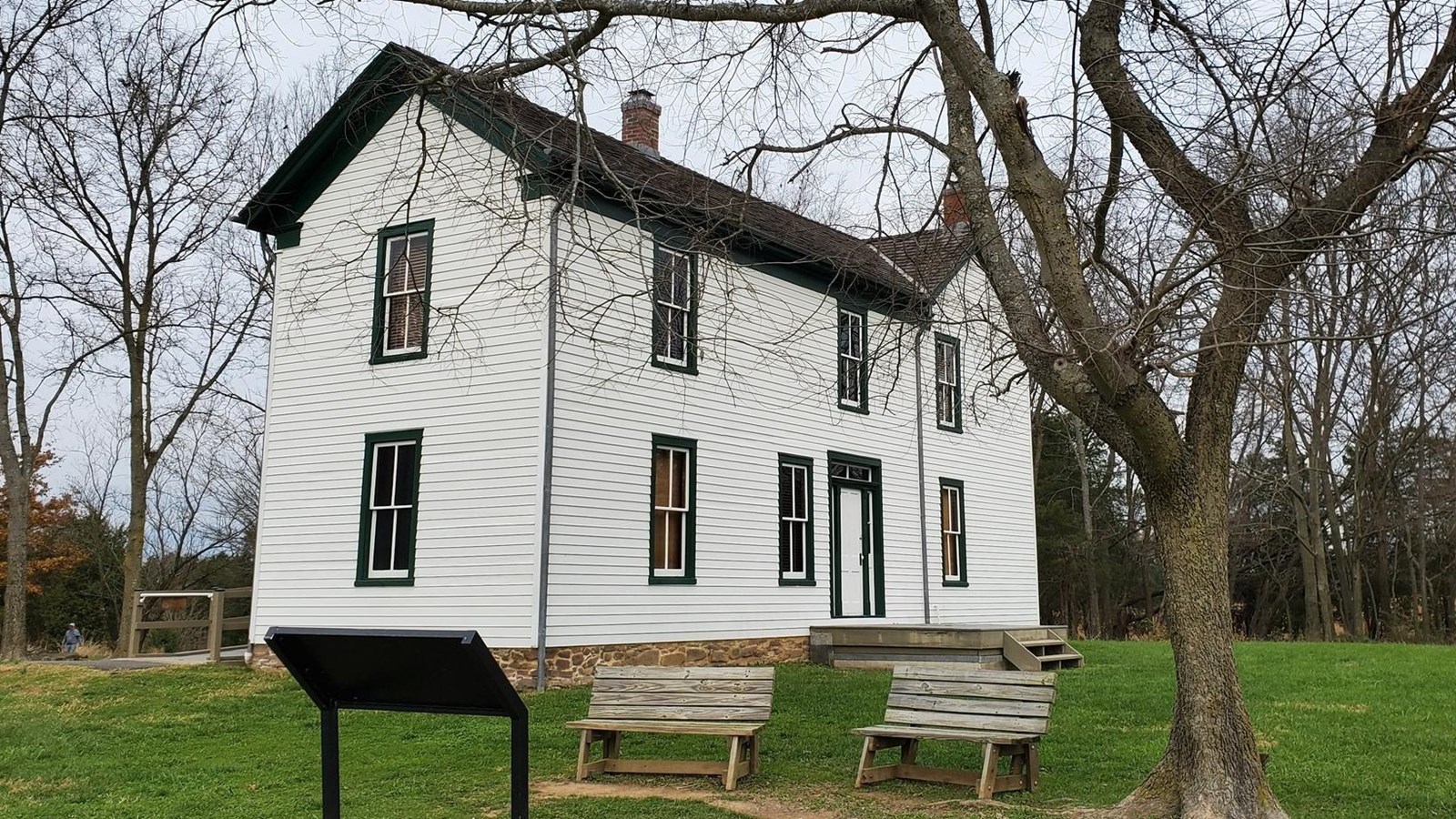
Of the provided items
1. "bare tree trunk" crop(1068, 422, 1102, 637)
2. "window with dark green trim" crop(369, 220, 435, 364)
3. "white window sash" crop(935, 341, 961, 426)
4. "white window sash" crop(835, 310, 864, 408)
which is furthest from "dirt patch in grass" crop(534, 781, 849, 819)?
"bare tree trunk" crop(1068, 422, 1102, 637)

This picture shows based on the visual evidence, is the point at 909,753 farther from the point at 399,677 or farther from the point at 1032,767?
the point at 399,677

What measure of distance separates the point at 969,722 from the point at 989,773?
1.67ft

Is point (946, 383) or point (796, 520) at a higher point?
point (946, 383)

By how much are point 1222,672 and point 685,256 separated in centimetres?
453

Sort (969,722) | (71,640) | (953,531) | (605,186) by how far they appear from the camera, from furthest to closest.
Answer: (71,640) → (953,531) → (605,186) → (969,722)

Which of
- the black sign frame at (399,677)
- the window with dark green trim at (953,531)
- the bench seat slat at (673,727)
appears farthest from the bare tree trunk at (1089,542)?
the black sign frame at (399,677)

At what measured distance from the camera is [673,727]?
8.18 metres

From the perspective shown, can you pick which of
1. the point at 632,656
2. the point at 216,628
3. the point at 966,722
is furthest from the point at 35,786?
the point at 216,628

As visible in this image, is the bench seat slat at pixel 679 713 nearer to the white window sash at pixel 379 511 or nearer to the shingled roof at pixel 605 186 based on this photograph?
the shingled roof at pixel 605 186

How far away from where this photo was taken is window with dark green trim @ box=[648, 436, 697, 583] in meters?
15.0

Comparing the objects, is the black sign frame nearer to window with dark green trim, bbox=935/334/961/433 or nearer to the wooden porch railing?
the wooden porch railing

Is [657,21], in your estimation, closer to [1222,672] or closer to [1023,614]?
[1222,672]

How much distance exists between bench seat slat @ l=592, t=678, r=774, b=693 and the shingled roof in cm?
314

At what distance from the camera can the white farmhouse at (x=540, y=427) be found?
13.4 m
